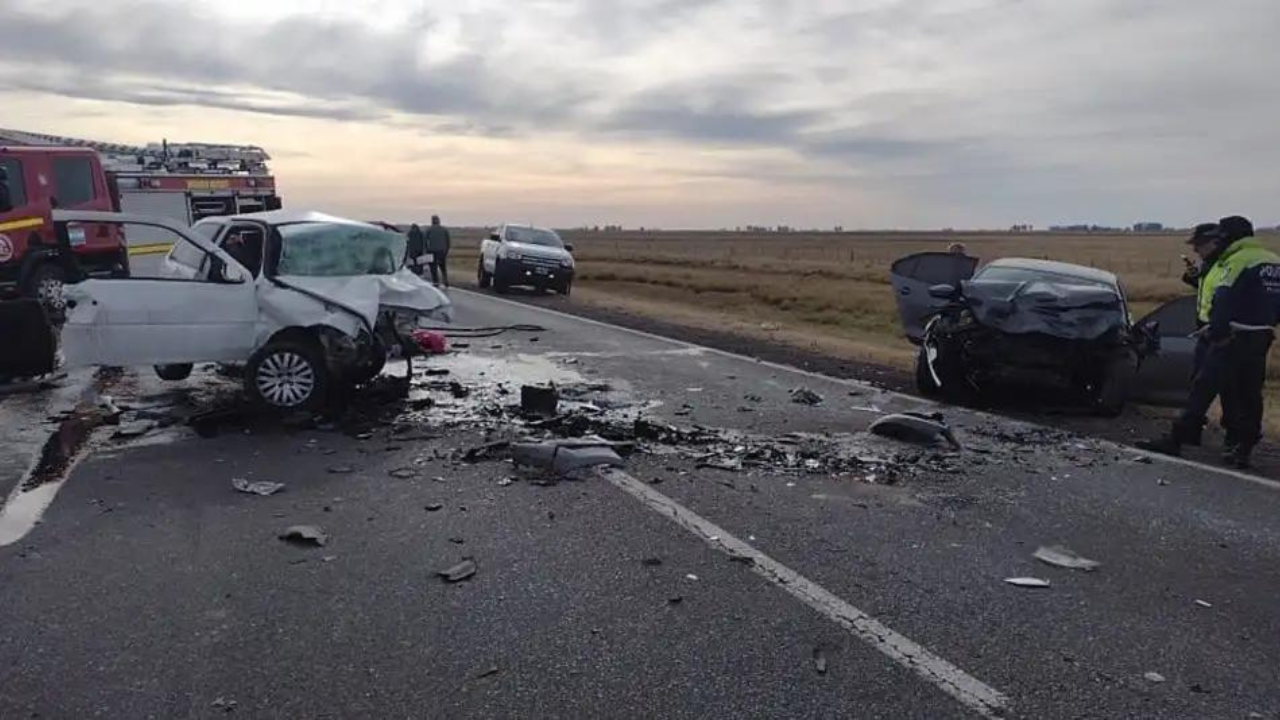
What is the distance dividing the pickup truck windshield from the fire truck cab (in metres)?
11.3

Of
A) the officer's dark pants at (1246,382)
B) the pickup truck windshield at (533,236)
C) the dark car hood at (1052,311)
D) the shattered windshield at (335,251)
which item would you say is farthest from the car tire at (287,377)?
the pickup truck windshield at (533,236)

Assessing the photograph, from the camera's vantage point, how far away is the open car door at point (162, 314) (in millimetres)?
8344

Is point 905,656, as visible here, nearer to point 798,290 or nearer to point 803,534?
point 803,534

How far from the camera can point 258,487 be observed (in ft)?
21.3

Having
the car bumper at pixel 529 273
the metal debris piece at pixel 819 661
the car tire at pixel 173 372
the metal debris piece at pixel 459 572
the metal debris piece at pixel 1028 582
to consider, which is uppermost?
the metal debris piece at pixel 819 661

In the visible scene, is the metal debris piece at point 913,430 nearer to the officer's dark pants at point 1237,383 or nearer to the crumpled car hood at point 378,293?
the officer's dark pants at point 1237,383

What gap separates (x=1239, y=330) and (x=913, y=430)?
2.46 metres

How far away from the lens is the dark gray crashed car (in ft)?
31.0

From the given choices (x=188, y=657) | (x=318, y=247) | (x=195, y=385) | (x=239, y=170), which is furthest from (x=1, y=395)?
(x=239, y=170)

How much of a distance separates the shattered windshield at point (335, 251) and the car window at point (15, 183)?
888 centimetres

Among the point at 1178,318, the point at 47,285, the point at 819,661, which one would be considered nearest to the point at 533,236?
the point at 47,285

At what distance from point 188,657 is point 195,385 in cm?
704

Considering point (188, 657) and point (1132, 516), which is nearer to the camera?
point (188, 657)

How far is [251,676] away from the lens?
12.4ft
